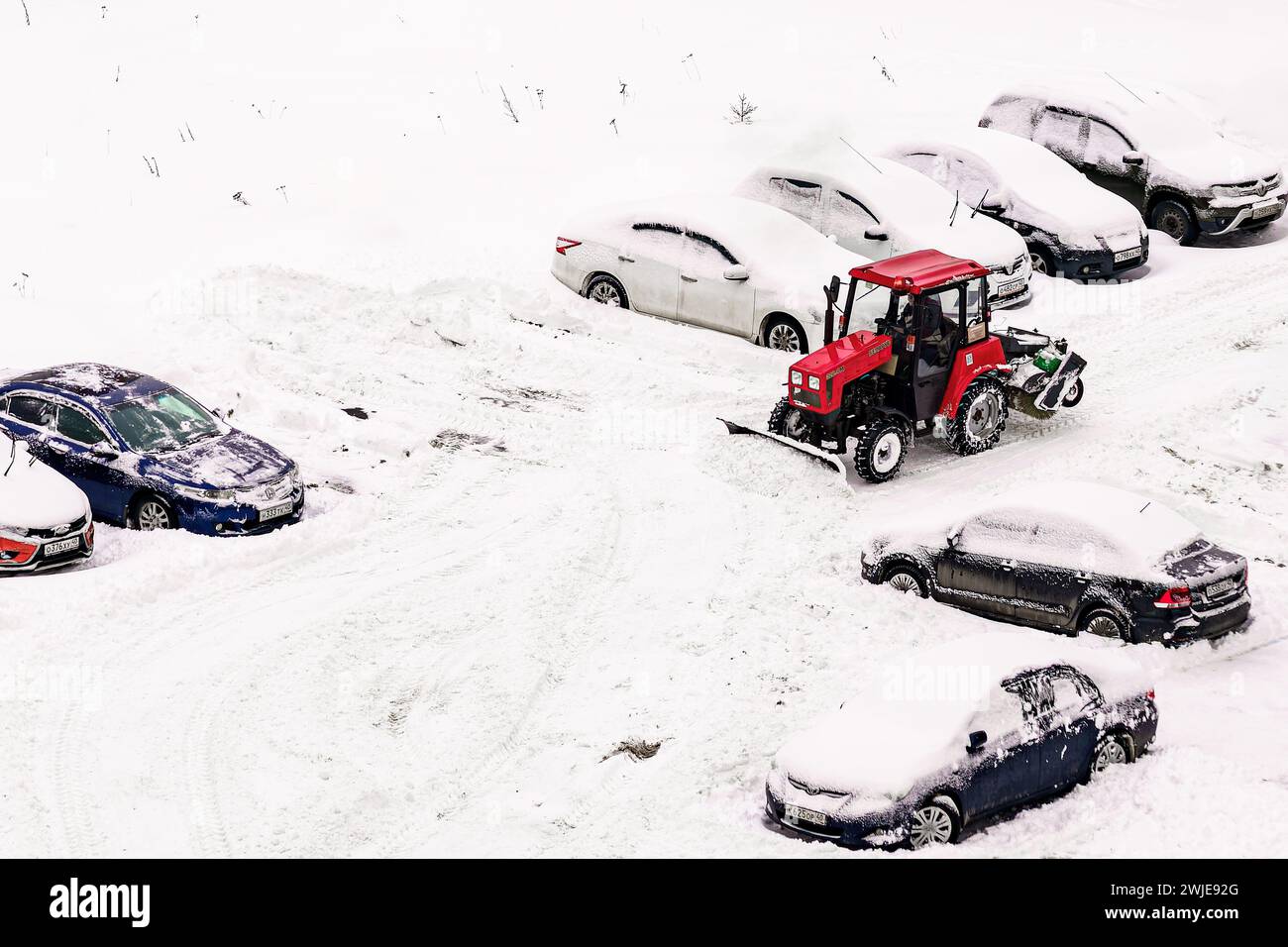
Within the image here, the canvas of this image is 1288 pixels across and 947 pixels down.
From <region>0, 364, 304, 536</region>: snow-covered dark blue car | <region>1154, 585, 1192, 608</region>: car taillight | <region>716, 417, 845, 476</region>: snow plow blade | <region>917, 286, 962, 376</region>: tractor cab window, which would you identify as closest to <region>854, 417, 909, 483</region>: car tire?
<region>716, 417, 845, 476</region>: snow plow blade

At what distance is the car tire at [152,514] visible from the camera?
46.2 feet

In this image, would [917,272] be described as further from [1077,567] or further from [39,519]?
[39,519]

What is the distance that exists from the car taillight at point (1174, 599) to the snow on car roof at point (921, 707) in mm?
1097

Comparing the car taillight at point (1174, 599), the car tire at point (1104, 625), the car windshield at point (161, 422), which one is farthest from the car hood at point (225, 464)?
the car taillight at point (1174, 599)

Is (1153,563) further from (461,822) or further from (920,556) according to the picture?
(461,822)

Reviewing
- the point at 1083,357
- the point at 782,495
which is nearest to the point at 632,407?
the point at 782,495

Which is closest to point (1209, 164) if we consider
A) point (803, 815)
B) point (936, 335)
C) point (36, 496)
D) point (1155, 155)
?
point (1155, 155)

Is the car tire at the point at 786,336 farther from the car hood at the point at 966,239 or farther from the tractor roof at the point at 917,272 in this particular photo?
the tractor roof at the point at 917,272

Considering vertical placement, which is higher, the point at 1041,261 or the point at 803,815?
the point at 1041,261

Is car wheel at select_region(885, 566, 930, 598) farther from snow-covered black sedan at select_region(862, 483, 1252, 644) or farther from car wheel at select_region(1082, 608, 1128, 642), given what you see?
car wheel at select_region(1082, 608, 1128, 642)

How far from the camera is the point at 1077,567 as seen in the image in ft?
41.0

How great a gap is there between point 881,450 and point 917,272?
179 cm

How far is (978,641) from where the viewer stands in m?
10.9
